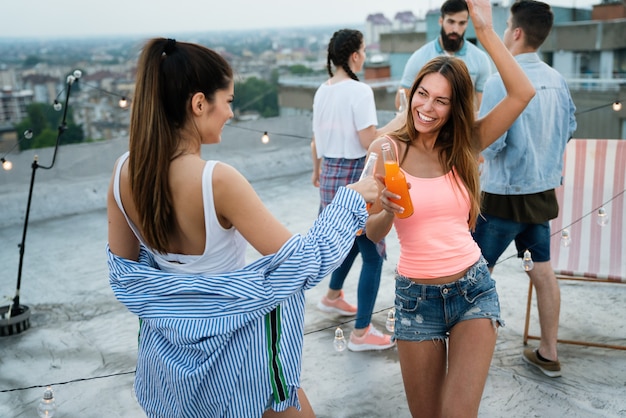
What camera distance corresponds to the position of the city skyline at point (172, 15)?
1053 cm

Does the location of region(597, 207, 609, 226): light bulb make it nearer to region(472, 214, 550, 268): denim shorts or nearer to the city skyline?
region(472, 214, 550, 268): denim shorts

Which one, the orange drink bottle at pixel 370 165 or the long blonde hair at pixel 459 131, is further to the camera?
the long blonde hair at pixel 459 131

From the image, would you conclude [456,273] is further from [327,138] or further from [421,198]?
[327,138]

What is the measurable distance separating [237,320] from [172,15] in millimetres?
12708

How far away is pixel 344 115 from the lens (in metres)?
2.99

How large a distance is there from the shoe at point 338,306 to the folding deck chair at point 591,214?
96cm

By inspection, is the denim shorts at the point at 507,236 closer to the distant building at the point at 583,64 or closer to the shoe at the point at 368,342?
the shoe at the point at 368,342

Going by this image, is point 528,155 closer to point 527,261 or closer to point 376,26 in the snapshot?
point 527,261

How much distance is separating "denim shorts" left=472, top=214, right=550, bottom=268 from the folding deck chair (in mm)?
463

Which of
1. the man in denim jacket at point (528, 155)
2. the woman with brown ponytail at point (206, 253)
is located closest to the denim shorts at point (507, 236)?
the man in denim jacket at point (528, 155)

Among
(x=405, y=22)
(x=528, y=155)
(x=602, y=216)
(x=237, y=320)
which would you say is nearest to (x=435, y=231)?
(x=237, y=320)

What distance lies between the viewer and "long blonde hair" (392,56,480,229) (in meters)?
1.84

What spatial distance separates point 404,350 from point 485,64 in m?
2.23

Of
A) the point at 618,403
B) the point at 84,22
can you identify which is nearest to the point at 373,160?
the point at 618,403
